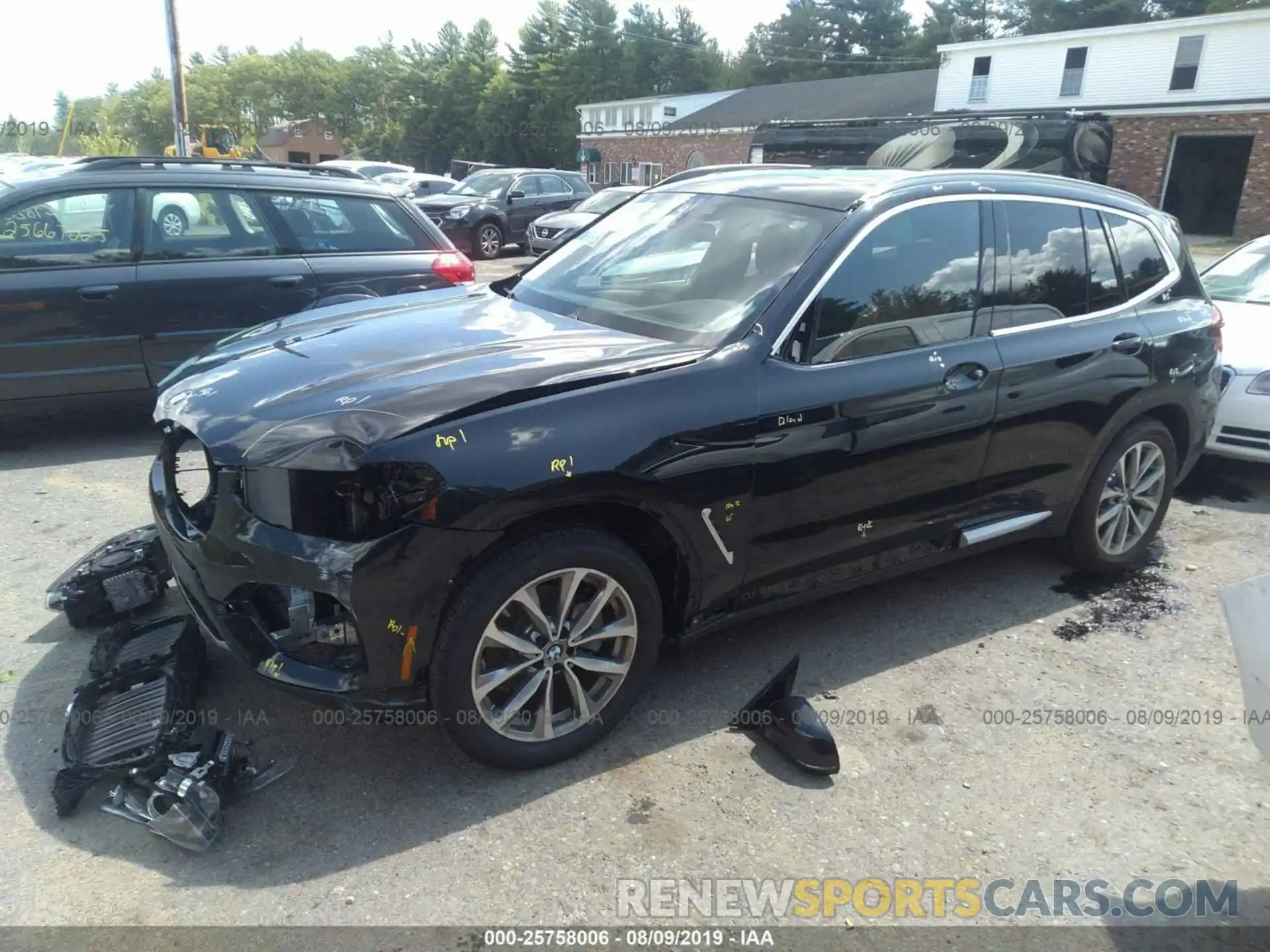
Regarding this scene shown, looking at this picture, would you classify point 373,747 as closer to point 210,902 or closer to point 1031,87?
point 210,902

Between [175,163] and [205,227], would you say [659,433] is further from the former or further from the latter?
[175,163]

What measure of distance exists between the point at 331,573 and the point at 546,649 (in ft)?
2.30

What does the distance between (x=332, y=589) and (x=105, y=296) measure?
13.9 ft

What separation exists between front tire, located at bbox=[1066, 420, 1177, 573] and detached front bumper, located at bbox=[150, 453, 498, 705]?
3083mm

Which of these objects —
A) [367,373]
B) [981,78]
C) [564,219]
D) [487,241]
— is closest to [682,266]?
[367,373]

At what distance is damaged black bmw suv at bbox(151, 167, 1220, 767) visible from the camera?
262cm

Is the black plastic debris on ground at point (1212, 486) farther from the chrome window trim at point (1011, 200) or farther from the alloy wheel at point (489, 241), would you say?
the alloy wheel at point (489, 241)

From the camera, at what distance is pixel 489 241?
1769 centimetres

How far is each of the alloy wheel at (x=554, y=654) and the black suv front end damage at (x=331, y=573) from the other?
0.22 metres

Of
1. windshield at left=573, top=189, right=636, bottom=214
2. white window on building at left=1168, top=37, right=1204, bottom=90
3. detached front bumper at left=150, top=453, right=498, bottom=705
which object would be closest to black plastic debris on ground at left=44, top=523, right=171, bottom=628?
detached front bumper at left=150, top=453, right=498, bottom=705

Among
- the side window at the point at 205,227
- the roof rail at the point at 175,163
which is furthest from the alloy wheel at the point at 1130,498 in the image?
the roof rail at the point at 175,163

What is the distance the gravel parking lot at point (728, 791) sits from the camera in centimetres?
248

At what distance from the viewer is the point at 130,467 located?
5.62 meters

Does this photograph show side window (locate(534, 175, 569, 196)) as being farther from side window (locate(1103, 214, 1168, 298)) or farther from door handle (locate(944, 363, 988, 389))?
door handle (locate(944, 363, 988, 389))
